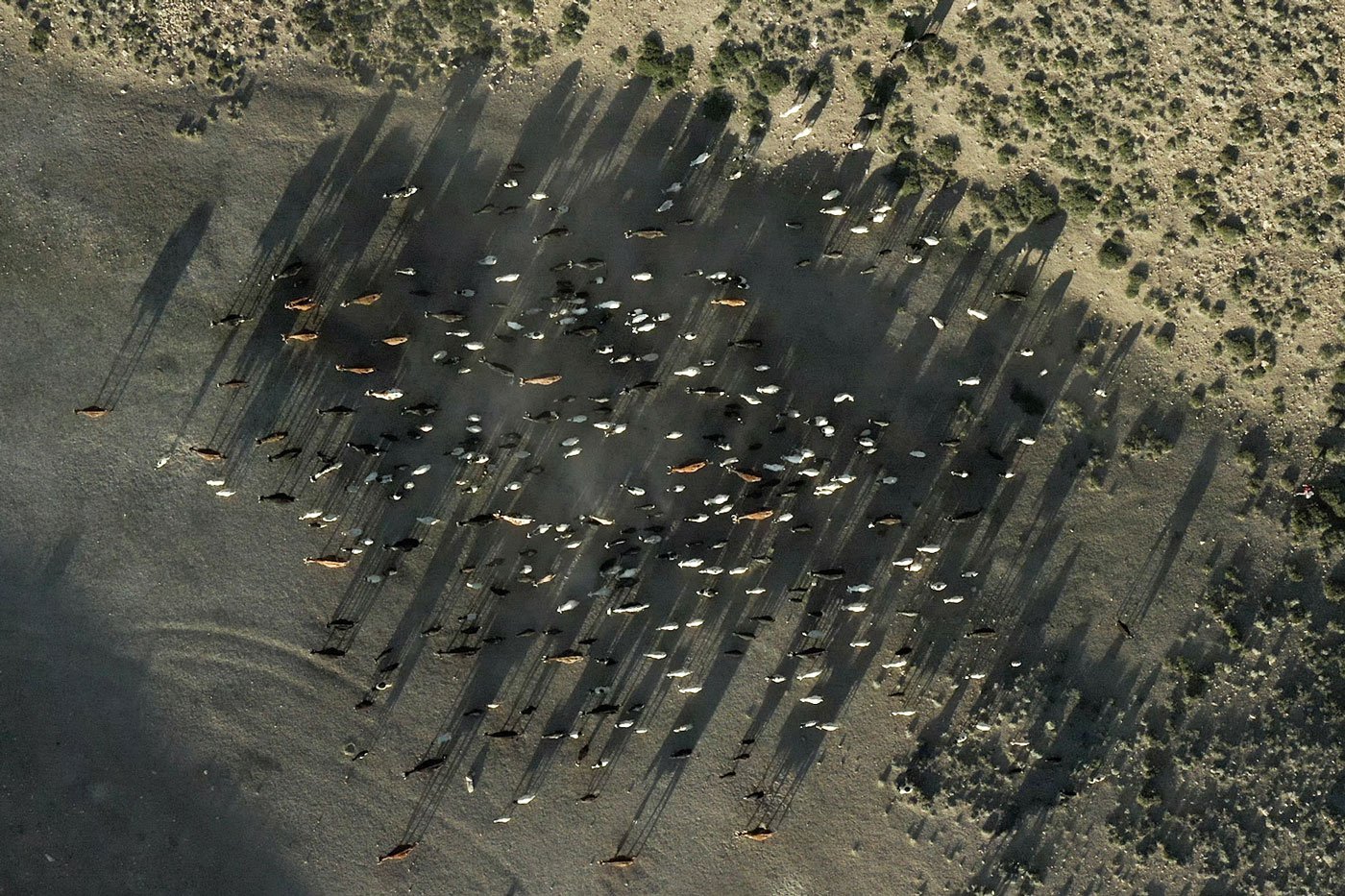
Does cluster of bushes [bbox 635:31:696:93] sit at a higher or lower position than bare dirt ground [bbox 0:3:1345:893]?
higher

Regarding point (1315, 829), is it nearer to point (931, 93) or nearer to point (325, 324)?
point (931, 93)

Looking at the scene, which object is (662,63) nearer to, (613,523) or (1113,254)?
(613,523)

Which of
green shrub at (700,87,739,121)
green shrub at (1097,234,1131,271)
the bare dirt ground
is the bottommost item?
the bare dirt ground

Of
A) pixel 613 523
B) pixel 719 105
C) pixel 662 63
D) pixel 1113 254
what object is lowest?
pixel 613 523

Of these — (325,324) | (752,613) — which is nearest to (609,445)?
(752,613)

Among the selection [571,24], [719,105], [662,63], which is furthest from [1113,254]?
[571,24]

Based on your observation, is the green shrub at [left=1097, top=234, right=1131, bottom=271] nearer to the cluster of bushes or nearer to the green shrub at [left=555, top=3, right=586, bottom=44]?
the cluster of bushes

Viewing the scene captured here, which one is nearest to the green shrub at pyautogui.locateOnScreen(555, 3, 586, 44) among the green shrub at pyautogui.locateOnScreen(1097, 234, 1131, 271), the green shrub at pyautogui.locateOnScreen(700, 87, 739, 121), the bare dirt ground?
the bare dirt ground

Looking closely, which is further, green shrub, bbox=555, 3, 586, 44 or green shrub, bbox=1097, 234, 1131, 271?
green shrub, bbox=1097, 234, 1131, 271

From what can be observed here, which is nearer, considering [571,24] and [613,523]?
[571,24]
